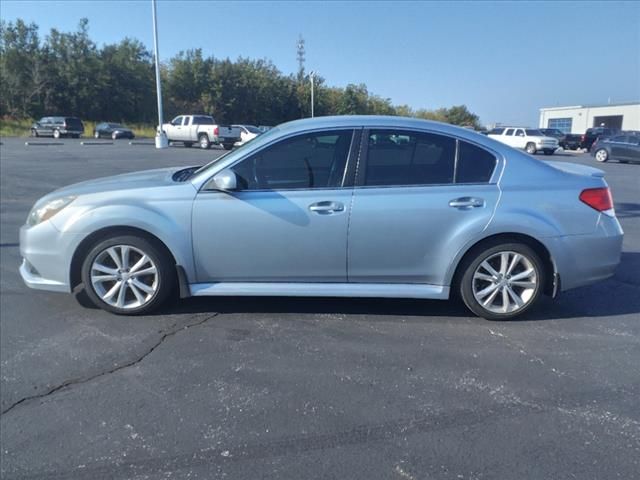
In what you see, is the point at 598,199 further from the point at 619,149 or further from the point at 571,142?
the point at 571,142

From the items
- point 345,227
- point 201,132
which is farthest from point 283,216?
point 201,132

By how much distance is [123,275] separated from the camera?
13.8 feet

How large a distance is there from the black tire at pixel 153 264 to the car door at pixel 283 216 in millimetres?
270

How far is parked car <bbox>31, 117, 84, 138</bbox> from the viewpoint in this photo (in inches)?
1705

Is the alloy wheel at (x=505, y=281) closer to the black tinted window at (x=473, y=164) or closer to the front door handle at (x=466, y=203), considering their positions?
the front door handle at (x=466, y=203)

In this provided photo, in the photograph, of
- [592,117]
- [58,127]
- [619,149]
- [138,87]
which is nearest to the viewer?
[619,149]

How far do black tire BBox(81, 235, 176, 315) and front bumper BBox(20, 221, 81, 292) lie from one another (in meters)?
0.15

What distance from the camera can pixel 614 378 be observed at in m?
3.37

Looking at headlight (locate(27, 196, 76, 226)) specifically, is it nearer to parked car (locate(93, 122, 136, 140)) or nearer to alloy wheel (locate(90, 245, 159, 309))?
alloy wheel (locate(90, 245, 159, 309))

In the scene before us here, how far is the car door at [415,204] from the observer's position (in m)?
4.06

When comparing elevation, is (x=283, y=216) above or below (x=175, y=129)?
below

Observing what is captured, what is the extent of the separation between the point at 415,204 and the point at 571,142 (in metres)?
41.3

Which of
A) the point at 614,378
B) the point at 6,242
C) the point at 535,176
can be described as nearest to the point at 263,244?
the point at 535,176

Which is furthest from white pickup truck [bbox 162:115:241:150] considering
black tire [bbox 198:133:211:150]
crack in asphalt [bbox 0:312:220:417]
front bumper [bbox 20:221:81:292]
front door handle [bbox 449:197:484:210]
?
front door handle [bbox 449:197:484:210]
